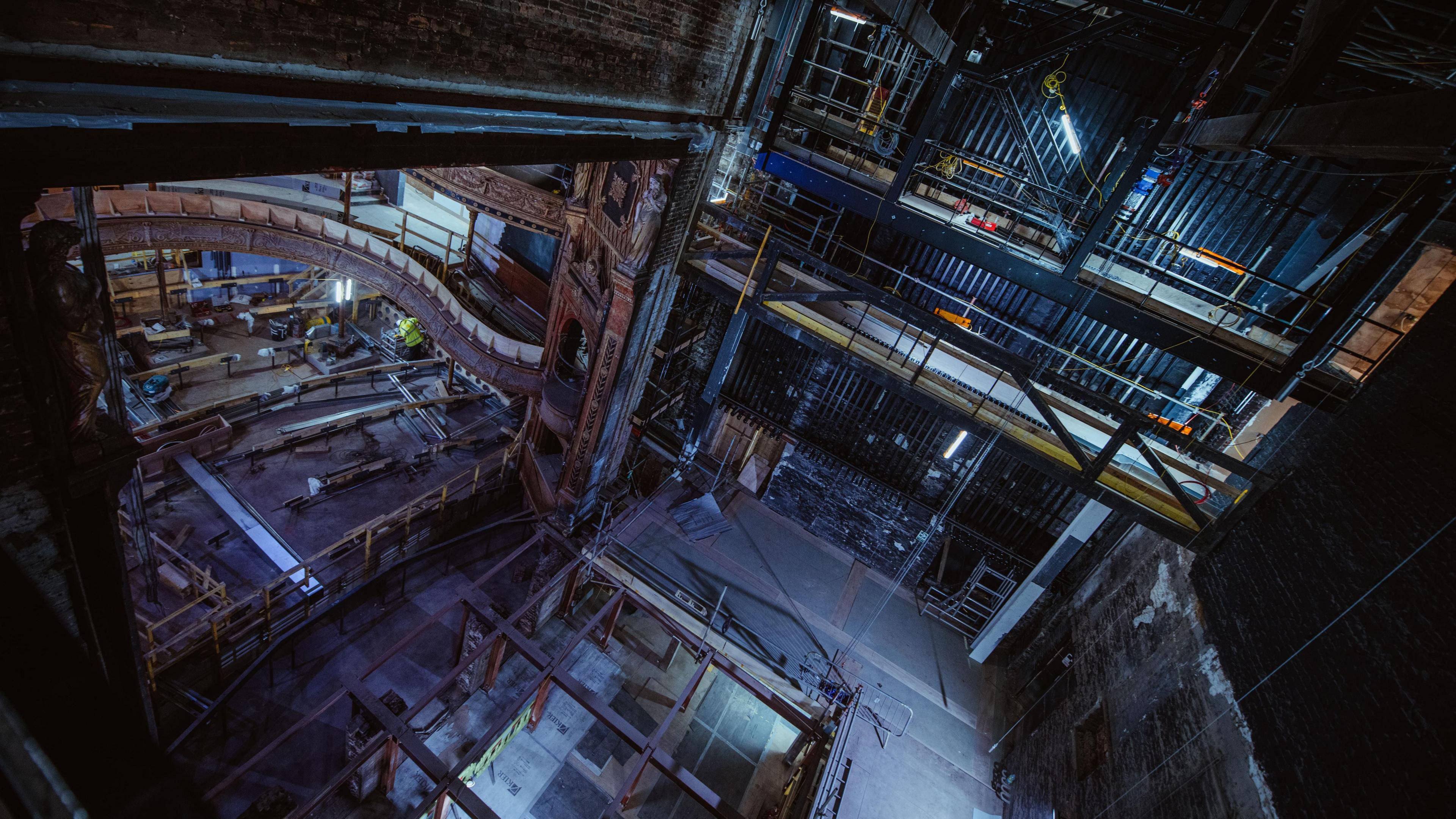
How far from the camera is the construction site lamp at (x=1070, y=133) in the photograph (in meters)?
8.75

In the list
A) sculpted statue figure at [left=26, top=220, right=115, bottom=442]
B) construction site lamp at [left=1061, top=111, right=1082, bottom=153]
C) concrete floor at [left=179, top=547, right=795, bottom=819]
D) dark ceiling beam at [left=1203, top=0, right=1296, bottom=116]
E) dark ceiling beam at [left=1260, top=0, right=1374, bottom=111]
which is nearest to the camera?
sculpted statue figure at [left=26, top=220, right=115, bottom=442]

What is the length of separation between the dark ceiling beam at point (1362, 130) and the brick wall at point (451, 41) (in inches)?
233

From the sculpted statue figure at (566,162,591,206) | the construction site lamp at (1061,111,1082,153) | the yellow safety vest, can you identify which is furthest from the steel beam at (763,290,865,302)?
the yellow safety vest

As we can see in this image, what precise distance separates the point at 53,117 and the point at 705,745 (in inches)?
420

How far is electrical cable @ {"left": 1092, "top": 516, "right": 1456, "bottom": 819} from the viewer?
3.73 m

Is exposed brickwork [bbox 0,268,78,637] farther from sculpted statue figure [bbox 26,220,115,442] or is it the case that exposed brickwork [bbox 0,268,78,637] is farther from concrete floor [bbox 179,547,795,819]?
concrete floor [bbox 179,547,795,819]

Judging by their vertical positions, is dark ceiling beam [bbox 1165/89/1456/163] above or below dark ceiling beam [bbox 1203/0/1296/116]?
below

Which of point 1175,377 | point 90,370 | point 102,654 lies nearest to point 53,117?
point 90,370

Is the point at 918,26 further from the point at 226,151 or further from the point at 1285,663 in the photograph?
the point at 1285,663

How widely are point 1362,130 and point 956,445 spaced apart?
6305mm

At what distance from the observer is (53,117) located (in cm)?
275

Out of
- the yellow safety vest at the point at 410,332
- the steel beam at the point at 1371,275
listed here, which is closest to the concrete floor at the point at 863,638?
the steel beam at the point at 1371,275

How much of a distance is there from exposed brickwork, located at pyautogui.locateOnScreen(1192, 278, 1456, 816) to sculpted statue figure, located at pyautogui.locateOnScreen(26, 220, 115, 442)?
8293mm

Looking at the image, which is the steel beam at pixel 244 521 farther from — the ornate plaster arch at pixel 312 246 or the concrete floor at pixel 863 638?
the concrete floor at pixel 863 638
